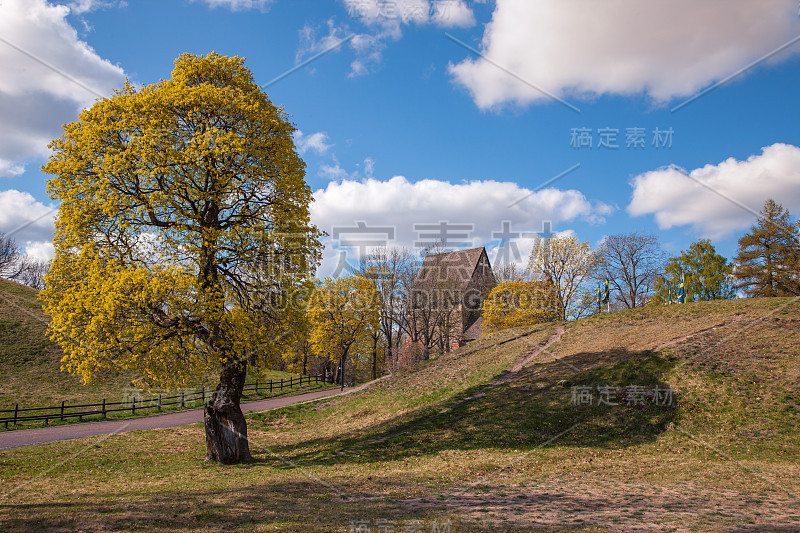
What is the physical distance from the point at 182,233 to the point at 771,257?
39.9m

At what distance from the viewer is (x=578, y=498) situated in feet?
29.2

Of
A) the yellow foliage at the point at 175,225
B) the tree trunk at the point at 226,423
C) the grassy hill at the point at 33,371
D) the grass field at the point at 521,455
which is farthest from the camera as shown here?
the grassy hill at the point at 33,371

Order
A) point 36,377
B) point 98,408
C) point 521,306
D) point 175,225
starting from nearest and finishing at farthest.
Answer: point 175,225
point 98,408
point 36,377
point 521,306

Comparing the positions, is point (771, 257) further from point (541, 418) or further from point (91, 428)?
point (91, 428)

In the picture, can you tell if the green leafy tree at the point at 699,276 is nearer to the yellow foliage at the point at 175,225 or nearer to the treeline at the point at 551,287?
the treeline at the point at 551,287

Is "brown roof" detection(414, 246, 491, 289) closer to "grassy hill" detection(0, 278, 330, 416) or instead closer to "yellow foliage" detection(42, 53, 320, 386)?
"grassy hill" detection(0, 278, 330, 416)

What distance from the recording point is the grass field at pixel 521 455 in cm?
755

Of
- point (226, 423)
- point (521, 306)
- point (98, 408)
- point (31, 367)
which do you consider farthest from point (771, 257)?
point (31, 367)

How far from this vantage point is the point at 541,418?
1620 cm

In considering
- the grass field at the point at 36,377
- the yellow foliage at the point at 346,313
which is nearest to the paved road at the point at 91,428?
the grass field at the point at 36,377

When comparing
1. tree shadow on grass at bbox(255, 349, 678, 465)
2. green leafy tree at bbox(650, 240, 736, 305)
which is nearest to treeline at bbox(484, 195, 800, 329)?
green leafy tree at bbox(650, 240, 736, 305)

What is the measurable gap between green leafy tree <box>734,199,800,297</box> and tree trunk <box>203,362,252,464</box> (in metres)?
36.0

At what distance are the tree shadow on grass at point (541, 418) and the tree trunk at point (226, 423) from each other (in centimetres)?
210

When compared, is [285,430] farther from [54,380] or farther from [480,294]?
[480,294]
